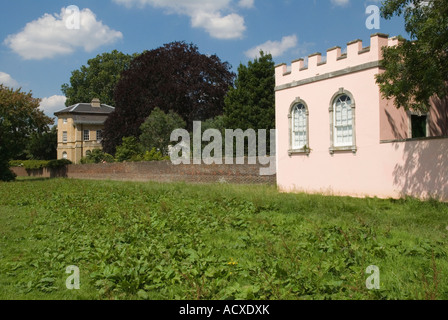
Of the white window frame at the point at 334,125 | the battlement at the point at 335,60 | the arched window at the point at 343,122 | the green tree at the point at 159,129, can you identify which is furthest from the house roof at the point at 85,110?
the arched window at the point at 343,122

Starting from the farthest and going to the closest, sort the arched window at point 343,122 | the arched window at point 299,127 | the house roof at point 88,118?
the house roof at point 88,118 < the arched window at point 299,127 < the arched window at point 343,122

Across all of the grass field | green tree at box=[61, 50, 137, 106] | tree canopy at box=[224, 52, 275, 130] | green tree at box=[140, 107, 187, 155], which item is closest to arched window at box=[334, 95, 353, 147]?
the grass field

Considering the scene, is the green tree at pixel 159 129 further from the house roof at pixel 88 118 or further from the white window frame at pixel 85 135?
the white window frame at pixel 85 135

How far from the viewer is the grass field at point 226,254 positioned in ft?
16.9

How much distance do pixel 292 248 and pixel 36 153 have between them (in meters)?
69.4

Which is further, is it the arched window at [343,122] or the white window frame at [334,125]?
the arched window at [343,122]

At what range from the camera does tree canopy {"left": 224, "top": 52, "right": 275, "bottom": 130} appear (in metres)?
29.8

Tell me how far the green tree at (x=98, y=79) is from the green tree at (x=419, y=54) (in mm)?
76007

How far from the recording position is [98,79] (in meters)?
83.3

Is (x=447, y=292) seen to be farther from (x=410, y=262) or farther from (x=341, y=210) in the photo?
(x=341, y=210)

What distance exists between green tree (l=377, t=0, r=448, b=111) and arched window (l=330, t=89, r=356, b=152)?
2782 millimetres

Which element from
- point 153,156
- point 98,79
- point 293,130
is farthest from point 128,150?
point 98,79

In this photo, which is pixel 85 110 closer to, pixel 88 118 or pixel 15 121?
pixel 88 118

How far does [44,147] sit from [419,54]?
218ft
